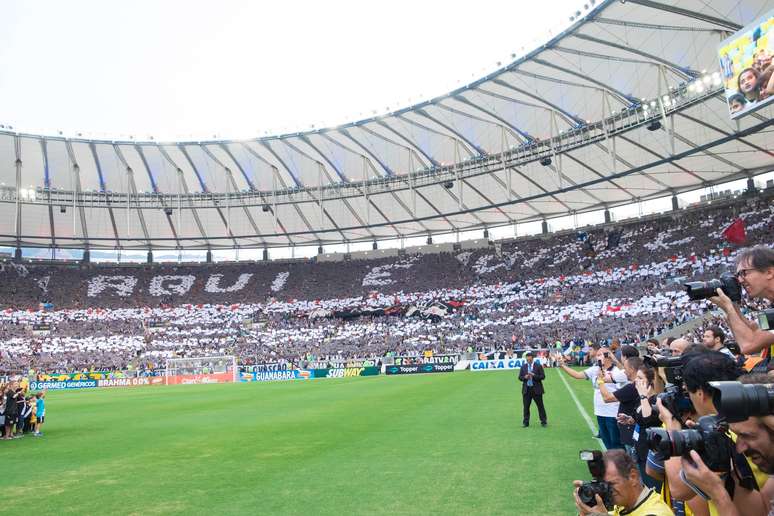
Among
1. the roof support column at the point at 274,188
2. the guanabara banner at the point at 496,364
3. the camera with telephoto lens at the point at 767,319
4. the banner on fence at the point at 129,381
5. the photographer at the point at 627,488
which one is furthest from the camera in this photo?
the roof support column at the point at 274,188

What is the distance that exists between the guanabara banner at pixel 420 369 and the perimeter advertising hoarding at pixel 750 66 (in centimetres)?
2489

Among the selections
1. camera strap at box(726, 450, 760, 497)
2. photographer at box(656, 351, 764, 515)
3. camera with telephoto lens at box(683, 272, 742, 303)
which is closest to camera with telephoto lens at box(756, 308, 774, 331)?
camera with telephoto lens at box(683, 272, 742, 303)

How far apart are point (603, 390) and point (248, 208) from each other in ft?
186

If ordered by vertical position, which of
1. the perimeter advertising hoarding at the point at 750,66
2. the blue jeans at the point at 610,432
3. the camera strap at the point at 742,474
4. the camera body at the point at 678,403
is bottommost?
the blue jeans at the point at 610,432

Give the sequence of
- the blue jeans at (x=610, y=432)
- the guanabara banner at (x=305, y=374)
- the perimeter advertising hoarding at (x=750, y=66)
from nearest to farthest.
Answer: the blue jeans at (x=610, y=432) → the perimeter advertising hoarding at (x=750, y=66) → the guanabara banner at (x=305, y=374)

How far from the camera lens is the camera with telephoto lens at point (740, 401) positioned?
8.02 ft

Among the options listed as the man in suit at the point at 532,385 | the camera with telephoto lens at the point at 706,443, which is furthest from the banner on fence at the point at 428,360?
the camera with telephoto lens at the point at 706,443

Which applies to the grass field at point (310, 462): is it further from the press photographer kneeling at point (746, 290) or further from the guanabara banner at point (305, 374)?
the guanabara banner at point (305, 374)

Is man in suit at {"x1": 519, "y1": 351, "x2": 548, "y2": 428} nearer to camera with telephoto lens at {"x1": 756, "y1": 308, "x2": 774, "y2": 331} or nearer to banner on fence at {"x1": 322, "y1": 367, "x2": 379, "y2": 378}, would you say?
camera with telephoto lens at {"x1": 756, "y1": 308, "x2": 774, "y2": 331}

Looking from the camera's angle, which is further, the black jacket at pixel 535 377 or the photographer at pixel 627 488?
the black jacket at pixel 535 377

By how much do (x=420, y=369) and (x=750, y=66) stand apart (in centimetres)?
2743

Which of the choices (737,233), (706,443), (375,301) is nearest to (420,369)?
Result: (375,301)

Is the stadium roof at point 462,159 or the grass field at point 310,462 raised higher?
the stadium roof at point 462,159

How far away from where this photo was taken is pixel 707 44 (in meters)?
29.9
